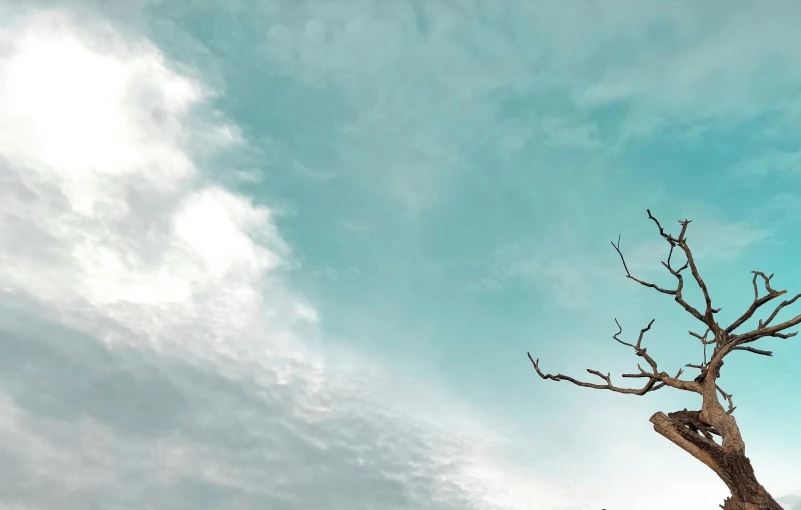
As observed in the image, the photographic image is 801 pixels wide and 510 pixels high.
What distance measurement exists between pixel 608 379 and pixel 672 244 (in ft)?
16.1

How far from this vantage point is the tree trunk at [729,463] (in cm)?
1356

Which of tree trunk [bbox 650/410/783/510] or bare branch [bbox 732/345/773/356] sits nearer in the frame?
tree trunk [bbox 650/410/783/510]

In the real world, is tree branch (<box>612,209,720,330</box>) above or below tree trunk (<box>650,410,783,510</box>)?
above

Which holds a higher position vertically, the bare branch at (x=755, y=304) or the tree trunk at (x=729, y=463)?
the bare branch at (x=755, y=304)

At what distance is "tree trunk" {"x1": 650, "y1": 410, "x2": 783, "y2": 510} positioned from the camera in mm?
13562

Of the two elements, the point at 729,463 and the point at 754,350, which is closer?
the point at 729,463

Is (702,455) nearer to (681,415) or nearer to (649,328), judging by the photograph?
(681,415)

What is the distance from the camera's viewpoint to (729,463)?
14.4 meters

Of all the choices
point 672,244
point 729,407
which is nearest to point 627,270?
point 672,244

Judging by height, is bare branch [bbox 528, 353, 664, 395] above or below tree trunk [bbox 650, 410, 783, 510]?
above

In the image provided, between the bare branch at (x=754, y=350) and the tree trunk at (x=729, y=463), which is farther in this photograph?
the bare branch at (x=754, y=350)

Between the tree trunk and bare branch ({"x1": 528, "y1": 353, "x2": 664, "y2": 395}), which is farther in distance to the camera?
bare branch ({"x1": 528, "y1": 353, "x2": 664, "y2": 395})

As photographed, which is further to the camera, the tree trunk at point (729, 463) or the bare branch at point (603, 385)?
the bare branch at point (603, 385)

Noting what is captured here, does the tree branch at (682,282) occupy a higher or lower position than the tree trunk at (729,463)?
higher
